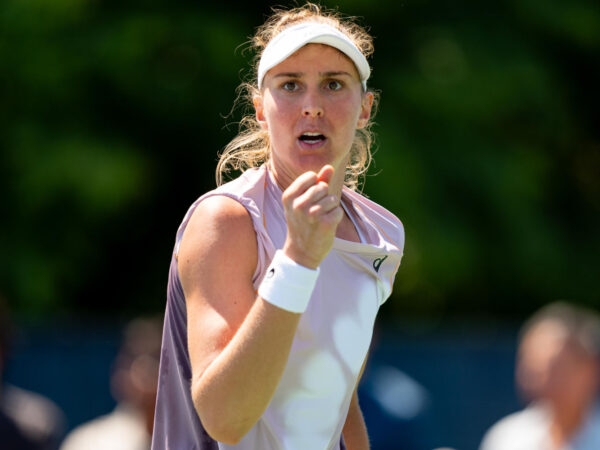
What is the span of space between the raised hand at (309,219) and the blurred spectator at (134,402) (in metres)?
3.68

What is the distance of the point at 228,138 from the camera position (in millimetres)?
10258

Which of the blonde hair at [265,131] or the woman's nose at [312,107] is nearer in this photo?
the woman's nose at [312,107]

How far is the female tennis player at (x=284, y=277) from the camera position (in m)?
2.14

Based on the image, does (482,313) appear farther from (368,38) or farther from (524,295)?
(368,38)

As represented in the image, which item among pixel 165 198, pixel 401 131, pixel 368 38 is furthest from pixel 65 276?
pixel 368 38

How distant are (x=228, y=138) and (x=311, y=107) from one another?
7.91 m

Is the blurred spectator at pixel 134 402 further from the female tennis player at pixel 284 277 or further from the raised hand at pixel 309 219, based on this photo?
the raised hand at pixel 309 219

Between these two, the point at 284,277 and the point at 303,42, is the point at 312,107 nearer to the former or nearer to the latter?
the point at 303,42

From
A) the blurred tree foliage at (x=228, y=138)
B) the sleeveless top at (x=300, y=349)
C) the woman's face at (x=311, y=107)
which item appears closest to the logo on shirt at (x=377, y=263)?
the sleeveless top at (x=300, y=349)

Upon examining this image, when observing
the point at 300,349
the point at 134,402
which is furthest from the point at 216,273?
the point at 134,402

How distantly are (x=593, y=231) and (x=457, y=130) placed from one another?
2.22 meters

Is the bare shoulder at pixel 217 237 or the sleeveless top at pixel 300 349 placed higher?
the bare shoulder at pixel 217 237

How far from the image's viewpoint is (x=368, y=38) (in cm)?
294

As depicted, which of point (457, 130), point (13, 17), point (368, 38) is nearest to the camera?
point (368, 38)
